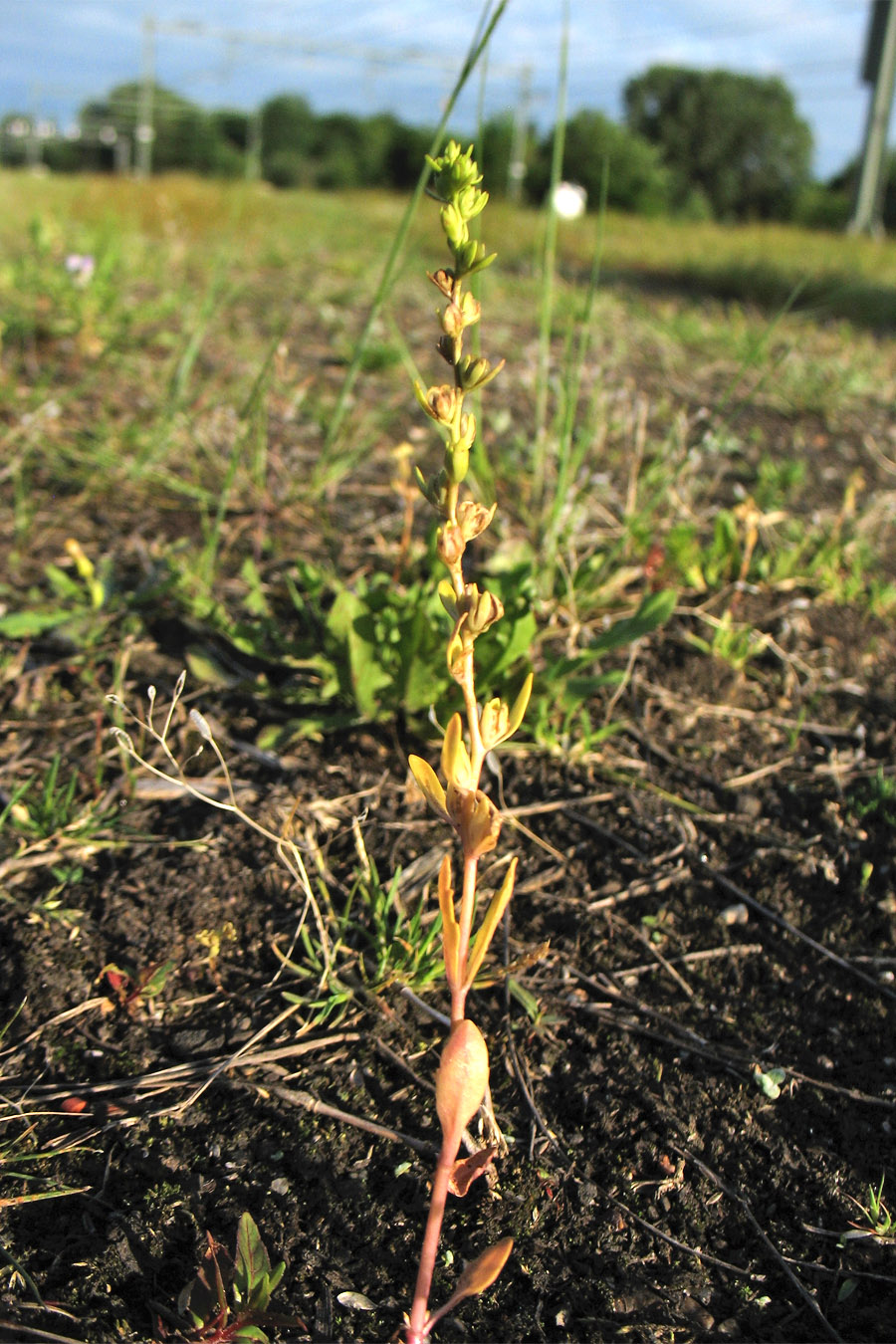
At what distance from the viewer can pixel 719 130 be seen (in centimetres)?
3052

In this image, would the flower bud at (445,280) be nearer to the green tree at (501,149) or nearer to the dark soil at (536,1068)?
the dark soil at (536,1068)

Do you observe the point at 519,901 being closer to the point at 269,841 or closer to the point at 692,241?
the point at 269,841

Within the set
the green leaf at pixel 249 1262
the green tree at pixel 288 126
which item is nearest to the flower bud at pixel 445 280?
the green leaf at pixel 249 1262

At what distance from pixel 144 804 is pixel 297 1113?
600 millimetres

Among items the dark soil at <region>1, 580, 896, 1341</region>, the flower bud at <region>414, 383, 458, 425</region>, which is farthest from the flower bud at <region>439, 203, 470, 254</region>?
the dark soil at <region>1, 580, 896, 1341</region>

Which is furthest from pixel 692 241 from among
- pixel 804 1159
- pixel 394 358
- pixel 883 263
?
pixel 804 1159

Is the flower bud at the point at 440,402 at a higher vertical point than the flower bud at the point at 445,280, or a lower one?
lower

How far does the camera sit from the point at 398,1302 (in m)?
1.03

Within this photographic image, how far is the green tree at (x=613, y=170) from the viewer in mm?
11047

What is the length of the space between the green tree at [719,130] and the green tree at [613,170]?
16.2m

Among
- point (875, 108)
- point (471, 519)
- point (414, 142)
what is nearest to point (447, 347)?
point (471, 519)

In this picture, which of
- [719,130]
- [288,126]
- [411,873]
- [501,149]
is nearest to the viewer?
[411,873]

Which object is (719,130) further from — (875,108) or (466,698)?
(466,698)

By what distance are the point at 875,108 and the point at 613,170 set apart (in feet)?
8.59
